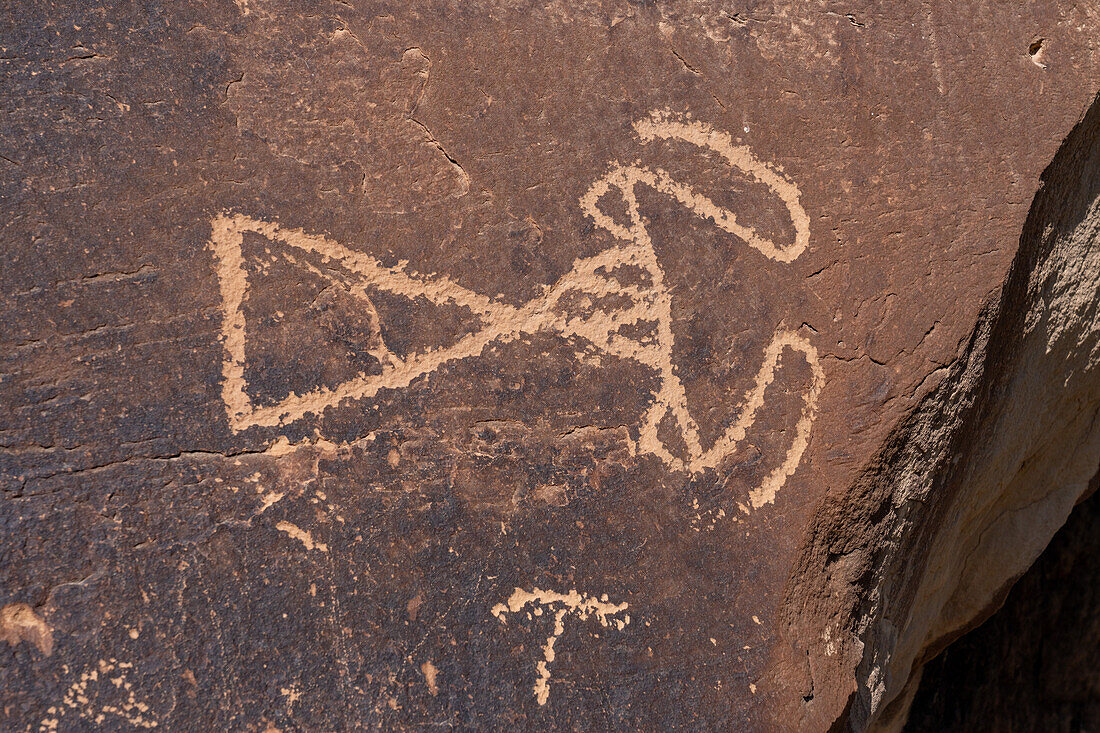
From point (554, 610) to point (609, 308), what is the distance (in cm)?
43

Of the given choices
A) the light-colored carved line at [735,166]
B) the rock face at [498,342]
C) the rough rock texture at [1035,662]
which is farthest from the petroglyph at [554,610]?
the rough rock texture at [1035,662]

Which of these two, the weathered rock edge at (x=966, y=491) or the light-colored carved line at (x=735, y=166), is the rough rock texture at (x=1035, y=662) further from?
the light-colored carved line at (x=735, y=166)

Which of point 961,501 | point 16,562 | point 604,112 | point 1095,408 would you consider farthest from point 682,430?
point 1095,408

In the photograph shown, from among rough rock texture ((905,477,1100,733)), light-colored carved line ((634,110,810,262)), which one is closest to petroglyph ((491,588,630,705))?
light-colored carved line ((634,110,810,262))

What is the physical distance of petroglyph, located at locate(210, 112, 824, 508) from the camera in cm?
113

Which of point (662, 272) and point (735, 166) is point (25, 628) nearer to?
point (662, 272)

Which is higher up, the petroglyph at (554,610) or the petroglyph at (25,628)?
the petroglyph at (554,610)

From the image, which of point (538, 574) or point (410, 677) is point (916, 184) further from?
point (410, 677)

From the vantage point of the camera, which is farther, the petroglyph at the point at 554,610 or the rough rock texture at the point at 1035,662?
the rough rock texture at the point at 1035,662

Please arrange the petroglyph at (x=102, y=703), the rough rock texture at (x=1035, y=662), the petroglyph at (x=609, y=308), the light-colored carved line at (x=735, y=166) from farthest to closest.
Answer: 1. the rough rock texture at (x=1035, y=662)
2. the light-colored carved line at (x=735, y=166)
3. the petroglyph at (x=609, y=308)
4. the petroglyph at (x=102, y=703)

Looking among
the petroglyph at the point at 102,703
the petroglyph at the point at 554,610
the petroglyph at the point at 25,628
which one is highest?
the petroglyph at the point at 554,610

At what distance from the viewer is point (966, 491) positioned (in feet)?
4.81

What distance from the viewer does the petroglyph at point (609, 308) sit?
113 centimetres

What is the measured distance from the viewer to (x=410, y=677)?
107 cm
